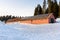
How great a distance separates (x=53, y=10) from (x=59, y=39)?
129 ft

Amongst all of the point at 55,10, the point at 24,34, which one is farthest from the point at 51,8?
the point at 24,34

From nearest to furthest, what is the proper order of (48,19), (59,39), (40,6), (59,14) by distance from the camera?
(59,39) < (48,19) < (59,14) < (40,6)

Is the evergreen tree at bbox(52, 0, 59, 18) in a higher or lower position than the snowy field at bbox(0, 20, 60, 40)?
lower

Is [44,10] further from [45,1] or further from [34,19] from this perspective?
[34,19]

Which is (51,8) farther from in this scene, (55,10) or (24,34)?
(24,34)

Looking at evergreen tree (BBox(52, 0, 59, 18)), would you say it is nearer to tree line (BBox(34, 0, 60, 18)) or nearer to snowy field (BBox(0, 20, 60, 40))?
tree line (BBox(34, 0, 60, 18))

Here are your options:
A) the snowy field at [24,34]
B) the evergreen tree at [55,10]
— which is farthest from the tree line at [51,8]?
the snowy field at [24,34]

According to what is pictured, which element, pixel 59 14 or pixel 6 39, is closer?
pixel 6 39

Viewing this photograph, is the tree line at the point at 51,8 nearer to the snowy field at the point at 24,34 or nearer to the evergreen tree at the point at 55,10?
the evergreen tree at the point at 55,10

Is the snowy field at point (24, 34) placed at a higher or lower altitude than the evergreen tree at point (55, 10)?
higher

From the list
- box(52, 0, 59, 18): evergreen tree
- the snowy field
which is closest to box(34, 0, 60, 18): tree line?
box(52, 0, 59, 18): evergreen tree

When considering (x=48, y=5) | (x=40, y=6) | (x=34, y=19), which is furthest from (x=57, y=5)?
(x=34, y=19)

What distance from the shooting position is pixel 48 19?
110 feet

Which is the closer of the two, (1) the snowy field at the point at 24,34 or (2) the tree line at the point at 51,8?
(1) the snowy field at the point at 24,34
